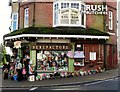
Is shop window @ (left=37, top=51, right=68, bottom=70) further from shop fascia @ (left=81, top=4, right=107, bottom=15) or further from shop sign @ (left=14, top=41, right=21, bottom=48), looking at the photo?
shop fascia @ (left=81, top=4, right=107, bottom=15)

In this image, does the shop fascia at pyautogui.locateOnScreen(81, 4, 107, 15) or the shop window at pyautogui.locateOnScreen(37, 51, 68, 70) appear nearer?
the shop window at pyautogui.locateOnScreen(37, 51, 68, 70)

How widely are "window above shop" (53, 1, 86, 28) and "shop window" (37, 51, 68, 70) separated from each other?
107 inches

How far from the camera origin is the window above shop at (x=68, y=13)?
24.3 metres

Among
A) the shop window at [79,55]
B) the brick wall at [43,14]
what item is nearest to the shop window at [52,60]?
the shop window at [79,55]

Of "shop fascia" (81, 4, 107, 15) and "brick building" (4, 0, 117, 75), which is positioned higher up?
"shop fascia" (81, 4, 107, 15)

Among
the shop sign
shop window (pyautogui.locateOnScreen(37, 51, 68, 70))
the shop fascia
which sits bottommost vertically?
shop window (pyautogui.locateOnScreen(37, 51, 68, 70))

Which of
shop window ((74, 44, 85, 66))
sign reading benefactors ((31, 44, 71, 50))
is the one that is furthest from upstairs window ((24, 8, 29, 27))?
shop window ((74, 44, 85, 66))

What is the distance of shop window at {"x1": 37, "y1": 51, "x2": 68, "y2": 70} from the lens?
75.9ft

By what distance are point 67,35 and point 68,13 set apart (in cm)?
300

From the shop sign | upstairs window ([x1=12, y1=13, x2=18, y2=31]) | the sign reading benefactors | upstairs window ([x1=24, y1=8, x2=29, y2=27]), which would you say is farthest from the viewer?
upstairs window ([x1=12, y1=13, x2=18, y2=31])

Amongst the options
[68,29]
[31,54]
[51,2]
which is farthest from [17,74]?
[51,2]

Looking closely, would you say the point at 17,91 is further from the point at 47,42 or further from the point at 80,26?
→ the point at 80,26

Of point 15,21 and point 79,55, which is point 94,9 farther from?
point 15,21

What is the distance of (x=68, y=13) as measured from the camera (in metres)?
24.5
